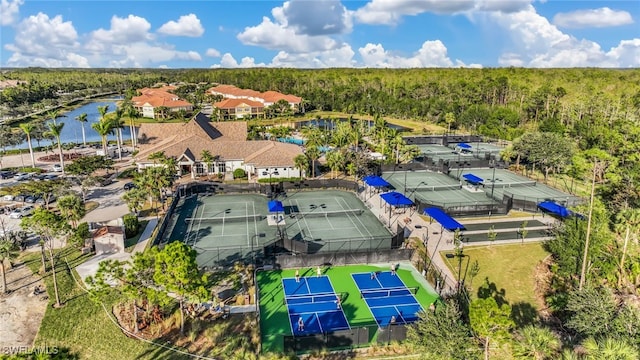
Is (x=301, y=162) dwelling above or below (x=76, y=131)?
above

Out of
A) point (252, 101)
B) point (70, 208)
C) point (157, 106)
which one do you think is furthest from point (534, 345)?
point (252, 101)

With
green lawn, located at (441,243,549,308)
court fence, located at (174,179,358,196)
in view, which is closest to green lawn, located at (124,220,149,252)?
court fence, located at (174,179,358,196)

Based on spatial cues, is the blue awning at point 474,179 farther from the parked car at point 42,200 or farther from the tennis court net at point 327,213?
the parked car at point 42,200

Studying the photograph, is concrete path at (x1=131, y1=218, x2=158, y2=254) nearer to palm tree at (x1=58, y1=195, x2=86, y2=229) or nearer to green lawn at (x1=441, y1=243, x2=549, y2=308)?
palm tree at (x1=58, y1=195, x2=86, y2=229)

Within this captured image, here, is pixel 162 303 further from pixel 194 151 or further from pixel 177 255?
pixel 194 151

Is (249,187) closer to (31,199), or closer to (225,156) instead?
(225,156)

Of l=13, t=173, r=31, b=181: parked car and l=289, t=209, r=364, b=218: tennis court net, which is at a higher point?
l=13, t=173, r=31, b=181: parked car

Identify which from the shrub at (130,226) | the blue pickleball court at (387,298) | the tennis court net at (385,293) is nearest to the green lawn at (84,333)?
the shrub at (130,226)
